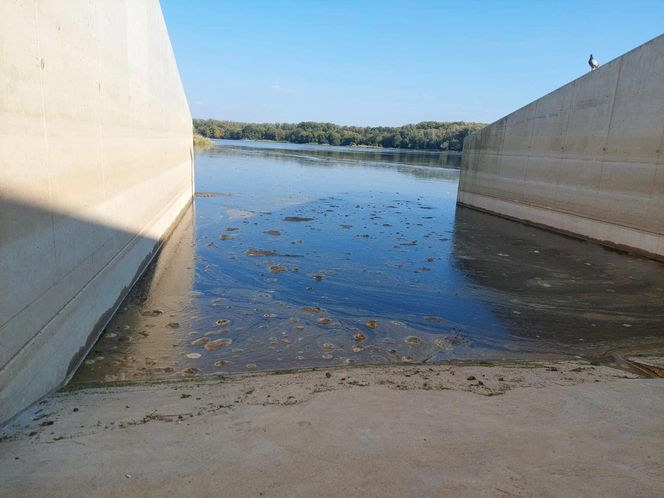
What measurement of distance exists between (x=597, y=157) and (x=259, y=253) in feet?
36.9

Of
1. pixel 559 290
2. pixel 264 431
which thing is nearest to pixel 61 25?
pixel 264 431

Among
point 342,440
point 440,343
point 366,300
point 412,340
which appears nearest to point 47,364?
point 342,440

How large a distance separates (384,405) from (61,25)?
4857 millimetres

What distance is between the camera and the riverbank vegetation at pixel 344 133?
116 meters

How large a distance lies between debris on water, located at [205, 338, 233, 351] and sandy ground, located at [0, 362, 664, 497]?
1.29 meters

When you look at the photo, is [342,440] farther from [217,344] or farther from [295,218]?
[295,218]

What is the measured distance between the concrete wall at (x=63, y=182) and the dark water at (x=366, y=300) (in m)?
0.81

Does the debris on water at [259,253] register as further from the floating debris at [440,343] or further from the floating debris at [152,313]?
the floating debris at [440,343]

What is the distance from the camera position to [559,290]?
9.11 m

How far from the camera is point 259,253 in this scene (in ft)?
35.5

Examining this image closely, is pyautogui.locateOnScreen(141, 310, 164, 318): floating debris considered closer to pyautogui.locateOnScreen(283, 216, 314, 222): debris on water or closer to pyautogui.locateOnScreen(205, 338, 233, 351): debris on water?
pyautogui.locateOnScreen(205, 338, 233, 351): debris on water

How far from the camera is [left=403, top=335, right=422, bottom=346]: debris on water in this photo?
615cm

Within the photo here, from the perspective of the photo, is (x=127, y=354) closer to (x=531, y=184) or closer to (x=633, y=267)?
(x=633, y=267)

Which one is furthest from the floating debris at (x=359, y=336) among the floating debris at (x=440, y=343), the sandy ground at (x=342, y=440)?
the sandy ground at (x=342, y=440)
